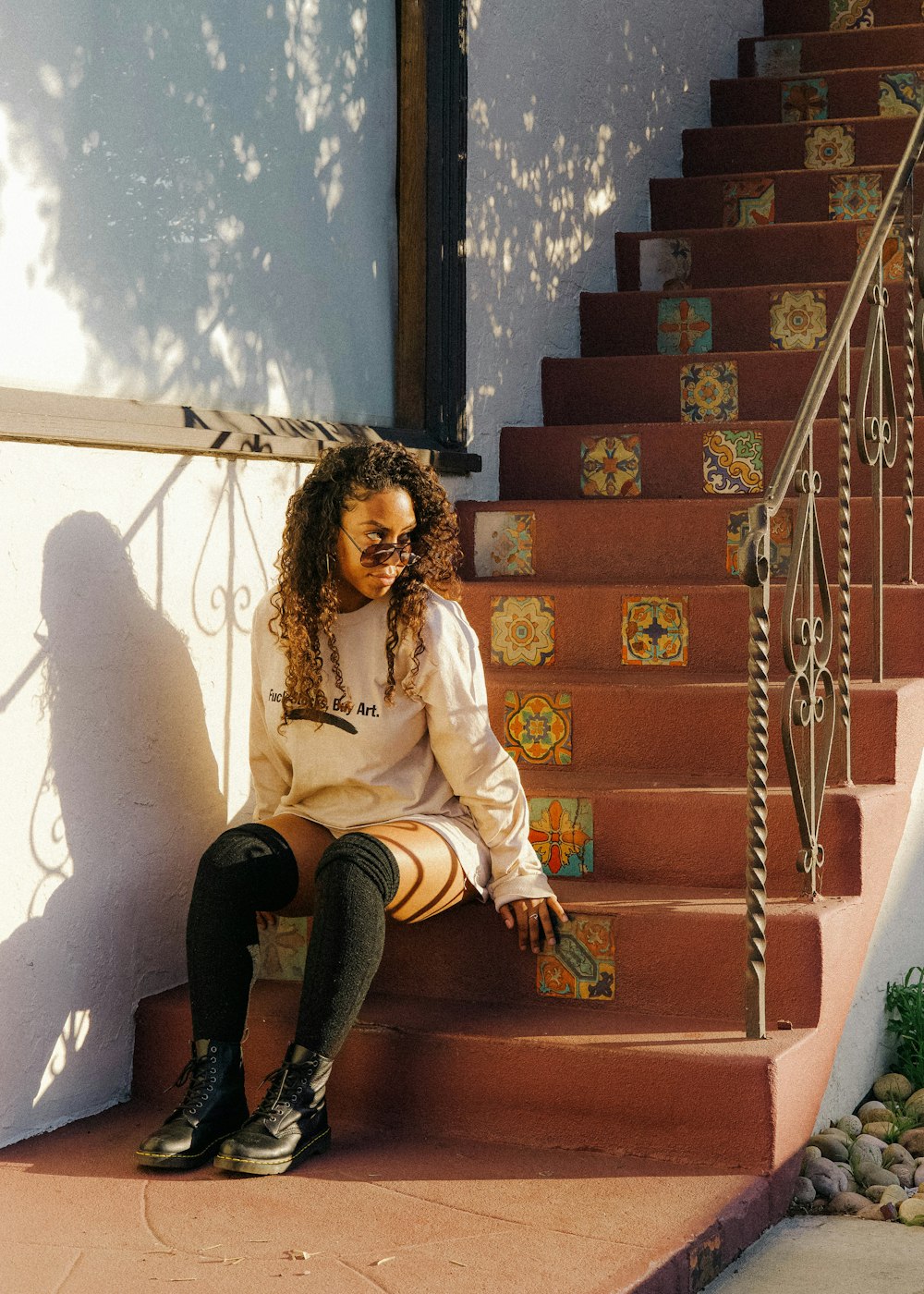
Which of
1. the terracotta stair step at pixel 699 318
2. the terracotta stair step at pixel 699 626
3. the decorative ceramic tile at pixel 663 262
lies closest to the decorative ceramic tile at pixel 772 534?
the terracotta stair step at pixel 699 626

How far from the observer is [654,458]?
14.9ft

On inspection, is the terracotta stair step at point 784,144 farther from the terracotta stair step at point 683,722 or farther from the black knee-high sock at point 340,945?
the black knee-high sock at point 340,945

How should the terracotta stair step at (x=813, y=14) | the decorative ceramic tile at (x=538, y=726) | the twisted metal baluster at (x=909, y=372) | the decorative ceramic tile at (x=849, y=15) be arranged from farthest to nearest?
the decorative ceramic tile at (x=849, y=15)
the terracotta stair step at (x=813, y=14)
the twisted metal baluster at (x=909, y=372)
the decorative ceramic tile at (x=538, y=726)

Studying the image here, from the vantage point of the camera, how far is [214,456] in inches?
138

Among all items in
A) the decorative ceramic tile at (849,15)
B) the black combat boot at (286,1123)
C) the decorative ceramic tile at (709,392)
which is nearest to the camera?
the black combat boot at (286,1123)

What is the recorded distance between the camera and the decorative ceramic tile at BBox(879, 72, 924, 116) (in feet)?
19.1

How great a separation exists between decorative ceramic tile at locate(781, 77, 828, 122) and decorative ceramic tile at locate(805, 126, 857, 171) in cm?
22

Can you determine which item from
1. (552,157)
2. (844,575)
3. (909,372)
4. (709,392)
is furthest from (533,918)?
(552,157)

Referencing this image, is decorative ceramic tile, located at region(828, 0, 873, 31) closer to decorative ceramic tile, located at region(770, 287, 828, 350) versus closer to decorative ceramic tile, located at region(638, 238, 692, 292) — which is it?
decorative ceramic tile, located at region(638, 238, 692, 292)

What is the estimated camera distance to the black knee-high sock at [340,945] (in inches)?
112

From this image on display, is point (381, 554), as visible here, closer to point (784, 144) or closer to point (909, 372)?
point (909, 372)

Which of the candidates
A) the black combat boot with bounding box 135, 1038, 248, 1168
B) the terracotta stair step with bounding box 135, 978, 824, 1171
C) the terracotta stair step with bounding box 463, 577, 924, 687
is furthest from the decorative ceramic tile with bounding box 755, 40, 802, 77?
the black combat boot with bounding box 135, 1038, 248, 1168

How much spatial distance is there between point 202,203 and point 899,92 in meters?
3.34

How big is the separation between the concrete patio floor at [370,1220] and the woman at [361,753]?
23 cm
